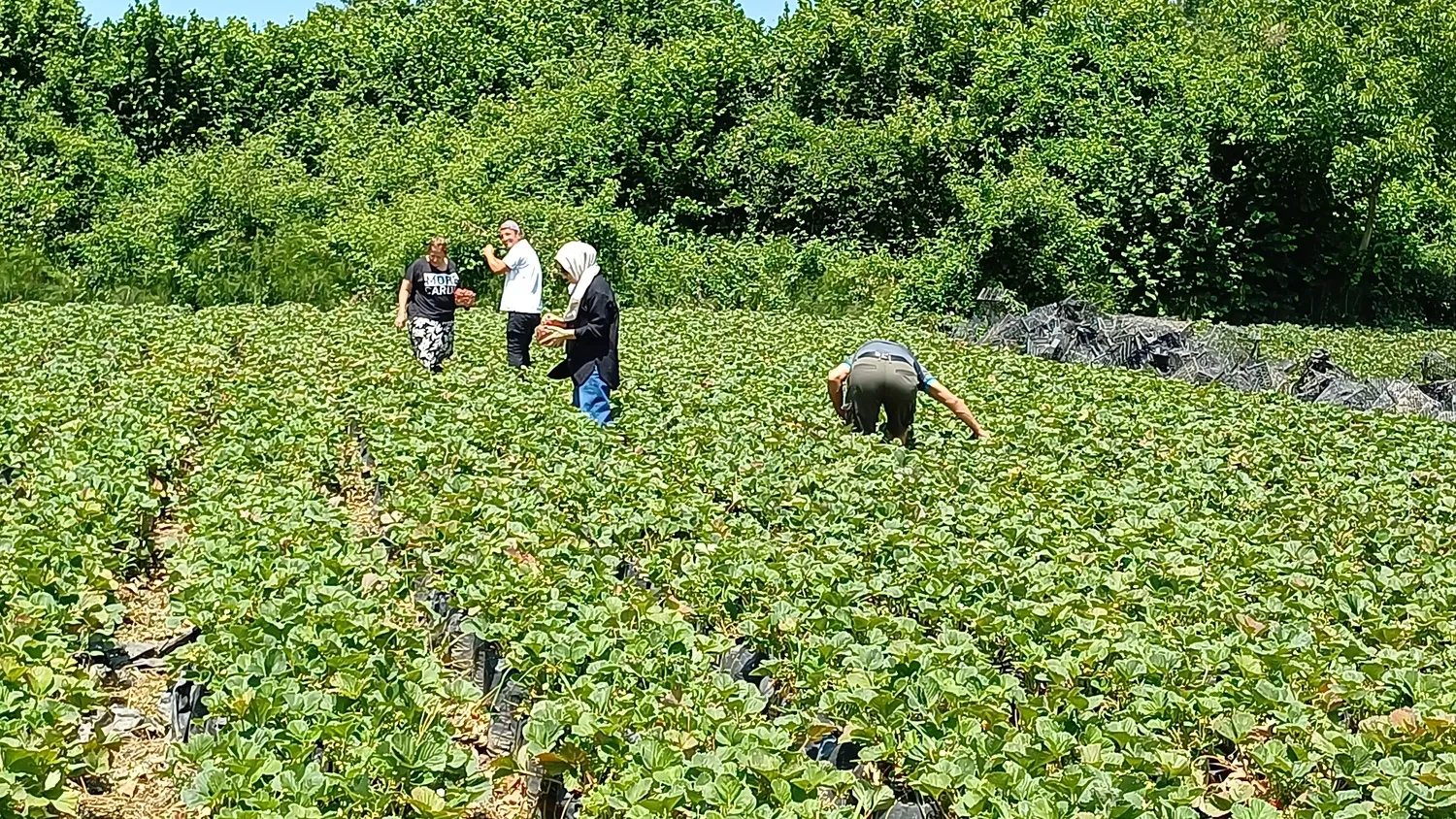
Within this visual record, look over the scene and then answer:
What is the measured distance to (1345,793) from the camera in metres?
3.43

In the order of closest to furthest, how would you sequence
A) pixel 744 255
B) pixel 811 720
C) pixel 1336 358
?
pixel 811 720
pixel 1336 358
pixel 744 255

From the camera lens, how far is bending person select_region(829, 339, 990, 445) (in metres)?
7.86

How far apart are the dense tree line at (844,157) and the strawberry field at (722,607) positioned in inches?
451

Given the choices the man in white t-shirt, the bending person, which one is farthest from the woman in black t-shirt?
the bending person

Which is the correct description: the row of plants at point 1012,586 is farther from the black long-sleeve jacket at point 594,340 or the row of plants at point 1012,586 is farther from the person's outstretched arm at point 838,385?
the black long-sleeve jacket at point 594,340

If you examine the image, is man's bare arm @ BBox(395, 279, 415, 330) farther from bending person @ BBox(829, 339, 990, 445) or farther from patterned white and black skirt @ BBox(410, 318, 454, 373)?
bending person @ BBox(829, 339, 990, 445)

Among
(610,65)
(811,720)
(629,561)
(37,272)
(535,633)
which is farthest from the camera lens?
(610,65)

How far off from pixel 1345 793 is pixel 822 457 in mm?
4178

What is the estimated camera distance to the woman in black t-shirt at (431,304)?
10.1m

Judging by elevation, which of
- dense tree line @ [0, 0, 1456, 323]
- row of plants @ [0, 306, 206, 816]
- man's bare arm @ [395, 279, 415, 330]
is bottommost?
row of plants @ [0, 306, 206, 816]

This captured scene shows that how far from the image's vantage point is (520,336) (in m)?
10.3

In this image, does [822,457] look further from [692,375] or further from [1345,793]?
[1345,793]

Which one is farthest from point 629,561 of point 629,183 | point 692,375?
point 629,183

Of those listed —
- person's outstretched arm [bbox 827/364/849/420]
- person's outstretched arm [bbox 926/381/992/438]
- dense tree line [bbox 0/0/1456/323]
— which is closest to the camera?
person's outstretched arm [bbox 926/381/992/438]
